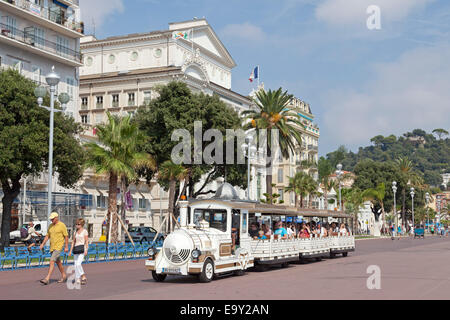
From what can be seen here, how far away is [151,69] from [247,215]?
51986mm

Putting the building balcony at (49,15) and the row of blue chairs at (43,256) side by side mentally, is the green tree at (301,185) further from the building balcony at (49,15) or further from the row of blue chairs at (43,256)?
the row of blue chairs at (43,256)

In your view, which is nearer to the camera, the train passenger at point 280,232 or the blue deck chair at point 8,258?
the blue deck chair at point 8,258

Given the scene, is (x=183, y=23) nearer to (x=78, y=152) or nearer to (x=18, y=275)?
(x=78, y=152)

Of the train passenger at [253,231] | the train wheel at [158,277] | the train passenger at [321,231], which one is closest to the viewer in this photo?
the train wheel at [158,277]

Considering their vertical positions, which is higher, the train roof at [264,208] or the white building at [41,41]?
the white building at [41,41]

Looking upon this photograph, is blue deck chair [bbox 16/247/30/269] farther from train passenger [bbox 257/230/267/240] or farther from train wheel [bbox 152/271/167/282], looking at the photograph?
train passenger [bbox 257/230/267/240]

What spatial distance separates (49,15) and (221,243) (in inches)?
1517

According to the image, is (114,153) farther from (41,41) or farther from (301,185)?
(301,185)

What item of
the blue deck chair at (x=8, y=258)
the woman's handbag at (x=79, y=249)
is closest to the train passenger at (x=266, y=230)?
the woman's handbag at (x=79, y=249)

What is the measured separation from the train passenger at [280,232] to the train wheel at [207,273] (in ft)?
19.4

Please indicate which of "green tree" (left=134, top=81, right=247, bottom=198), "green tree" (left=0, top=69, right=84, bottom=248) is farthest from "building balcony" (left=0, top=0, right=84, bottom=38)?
"green tree" (left=0, top=69, right=84, bottom=248)

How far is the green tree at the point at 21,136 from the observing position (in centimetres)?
2852

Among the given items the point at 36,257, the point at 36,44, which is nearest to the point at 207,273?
the point at 36,257
